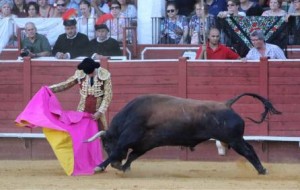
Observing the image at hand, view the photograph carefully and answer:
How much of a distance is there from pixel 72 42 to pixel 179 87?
5.15 feet

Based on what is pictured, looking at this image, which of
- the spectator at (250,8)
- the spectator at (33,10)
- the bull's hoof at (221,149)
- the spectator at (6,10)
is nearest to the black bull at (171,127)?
the bull's hoof at (221,149)

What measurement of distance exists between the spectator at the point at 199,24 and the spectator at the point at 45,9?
6.83ft

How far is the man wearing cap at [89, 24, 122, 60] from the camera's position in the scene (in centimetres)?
1512

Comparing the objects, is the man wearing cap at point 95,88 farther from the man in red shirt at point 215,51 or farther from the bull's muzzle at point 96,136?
the man in red shirt at point 215,51

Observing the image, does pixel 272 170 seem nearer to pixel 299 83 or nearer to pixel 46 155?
pixel 299 83

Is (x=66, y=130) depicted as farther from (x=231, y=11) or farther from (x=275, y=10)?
(x=275, y=10)

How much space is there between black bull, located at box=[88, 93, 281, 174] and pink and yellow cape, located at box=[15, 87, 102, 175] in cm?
30

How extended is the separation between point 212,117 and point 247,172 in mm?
915

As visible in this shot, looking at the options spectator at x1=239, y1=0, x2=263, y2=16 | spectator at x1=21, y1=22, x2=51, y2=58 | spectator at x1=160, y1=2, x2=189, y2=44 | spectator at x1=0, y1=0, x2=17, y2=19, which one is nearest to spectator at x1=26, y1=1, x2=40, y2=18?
spectator at x1=0, y1=0, x2=17, y2=19

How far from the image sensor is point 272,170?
532 inches

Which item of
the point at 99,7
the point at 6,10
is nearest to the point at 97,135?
the point at 99,7

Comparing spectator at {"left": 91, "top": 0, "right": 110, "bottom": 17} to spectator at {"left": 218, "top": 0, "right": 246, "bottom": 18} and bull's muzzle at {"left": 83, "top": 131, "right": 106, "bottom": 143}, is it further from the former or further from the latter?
bull's muzzle at {"left": 83, "top": 131, "right": 106, "bottom": 143}

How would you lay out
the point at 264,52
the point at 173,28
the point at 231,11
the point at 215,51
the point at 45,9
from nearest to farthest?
the point at 264,52 → the point at 215,51 → the point at 231,11 → the point at 173,28 → the point at 45,9

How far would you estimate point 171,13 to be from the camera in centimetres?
1541
